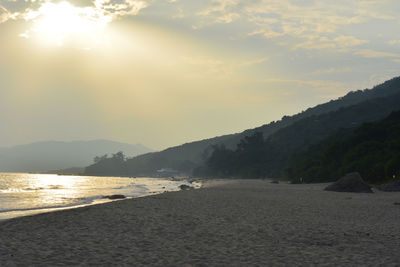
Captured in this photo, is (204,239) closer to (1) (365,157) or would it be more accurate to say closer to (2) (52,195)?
(2) (52,195)

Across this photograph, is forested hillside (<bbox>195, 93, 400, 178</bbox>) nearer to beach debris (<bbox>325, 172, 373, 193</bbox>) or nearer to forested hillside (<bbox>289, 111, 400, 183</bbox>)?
forested hillside (<bbox>289, 111, 400, 183</bbox>)

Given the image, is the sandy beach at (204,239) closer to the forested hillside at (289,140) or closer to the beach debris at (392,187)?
the beach debris at (392,187)

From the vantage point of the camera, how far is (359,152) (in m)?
68.2

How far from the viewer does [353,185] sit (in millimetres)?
43438

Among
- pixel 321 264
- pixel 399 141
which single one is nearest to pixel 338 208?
pixel 321 264

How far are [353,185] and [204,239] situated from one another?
33.3 metres

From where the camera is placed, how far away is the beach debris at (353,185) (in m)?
42.7

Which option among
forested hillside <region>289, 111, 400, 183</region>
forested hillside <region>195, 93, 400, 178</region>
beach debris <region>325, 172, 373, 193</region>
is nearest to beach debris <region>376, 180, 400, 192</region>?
beach debris <region>325, 172, 373, 193</region>

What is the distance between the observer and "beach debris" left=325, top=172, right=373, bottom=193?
4266cm

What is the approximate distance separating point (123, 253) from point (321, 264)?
6274 millimetres

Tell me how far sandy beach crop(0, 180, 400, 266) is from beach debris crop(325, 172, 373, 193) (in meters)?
20.2

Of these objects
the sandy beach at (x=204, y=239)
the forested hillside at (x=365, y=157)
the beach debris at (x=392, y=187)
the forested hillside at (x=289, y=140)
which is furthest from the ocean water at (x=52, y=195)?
the forested hillside at (x=289, y=140)

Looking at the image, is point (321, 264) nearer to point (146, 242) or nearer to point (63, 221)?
point (146, 242)

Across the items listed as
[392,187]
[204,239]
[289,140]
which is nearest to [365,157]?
[392,187]
